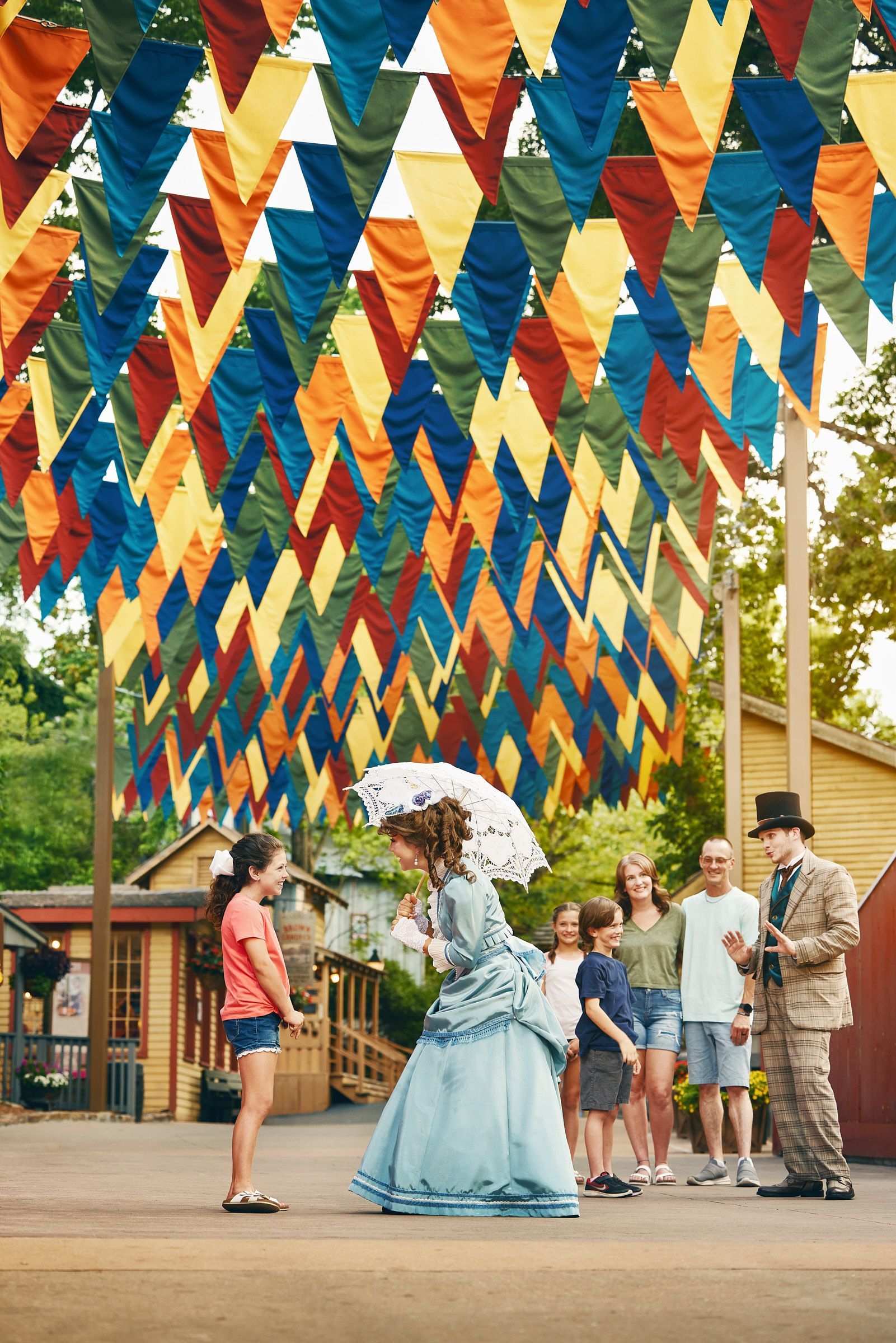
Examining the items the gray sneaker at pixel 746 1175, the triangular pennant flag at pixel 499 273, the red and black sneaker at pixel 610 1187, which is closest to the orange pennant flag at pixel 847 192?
the triangular pennant flag at pixel 499 273

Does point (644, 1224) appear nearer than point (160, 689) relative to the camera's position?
Yes

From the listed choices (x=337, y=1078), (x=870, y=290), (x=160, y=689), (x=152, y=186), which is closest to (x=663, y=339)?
(x=870, y=290)

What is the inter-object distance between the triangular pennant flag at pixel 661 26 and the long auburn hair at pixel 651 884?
370 centimetres

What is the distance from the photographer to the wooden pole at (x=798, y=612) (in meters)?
10.2

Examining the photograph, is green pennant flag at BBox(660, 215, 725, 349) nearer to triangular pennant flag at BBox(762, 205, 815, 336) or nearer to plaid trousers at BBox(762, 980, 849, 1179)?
triangular pennant flag at BBox(762, 205, 815, 336)

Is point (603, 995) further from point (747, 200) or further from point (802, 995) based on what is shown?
point (747, 200)

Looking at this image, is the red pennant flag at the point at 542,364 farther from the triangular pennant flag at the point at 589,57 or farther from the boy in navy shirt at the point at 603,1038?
the boy in navy shirt at the point at 603,1038

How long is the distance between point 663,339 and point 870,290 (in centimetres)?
152

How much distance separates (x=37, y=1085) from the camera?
20.0m

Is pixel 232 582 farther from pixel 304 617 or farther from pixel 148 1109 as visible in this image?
pixel 148 1109

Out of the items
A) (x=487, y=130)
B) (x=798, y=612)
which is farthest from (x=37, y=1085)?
(x=487, y=130)

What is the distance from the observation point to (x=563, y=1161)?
5688 mm

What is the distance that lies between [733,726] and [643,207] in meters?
9.51

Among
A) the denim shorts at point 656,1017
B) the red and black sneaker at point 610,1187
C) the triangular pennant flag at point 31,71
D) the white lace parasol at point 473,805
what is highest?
the triangular pennant flag at point 31,71
